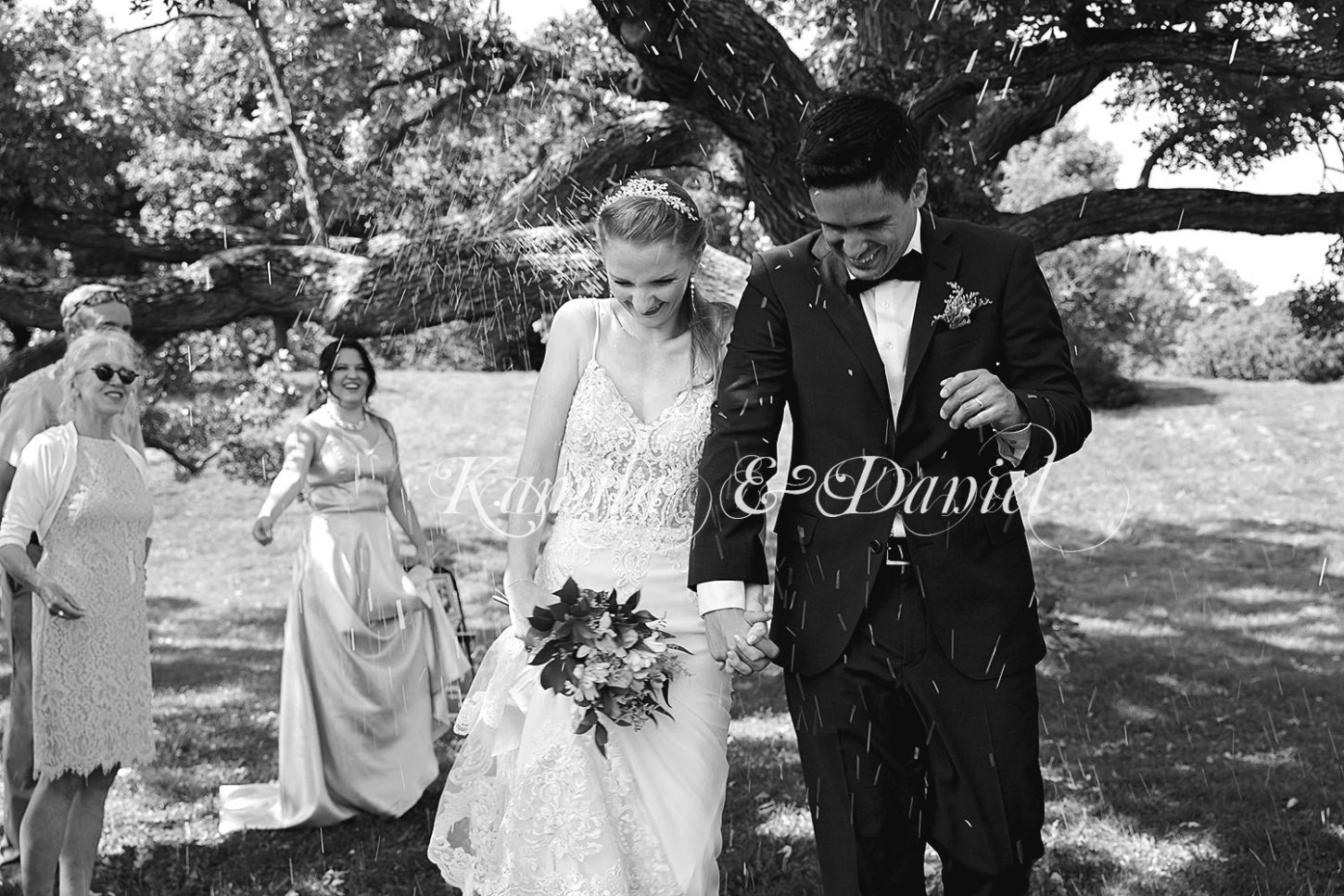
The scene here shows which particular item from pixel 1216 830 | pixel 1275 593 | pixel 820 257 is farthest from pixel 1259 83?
pixel 1275 593

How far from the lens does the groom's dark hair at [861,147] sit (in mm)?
2936

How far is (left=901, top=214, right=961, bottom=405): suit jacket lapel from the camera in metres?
3.09

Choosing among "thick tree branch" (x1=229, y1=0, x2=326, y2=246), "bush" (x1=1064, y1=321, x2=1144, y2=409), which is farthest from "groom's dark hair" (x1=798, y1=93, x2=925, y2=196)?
"bush" (x1=1064, y1=321, x2=1144, y2=409)

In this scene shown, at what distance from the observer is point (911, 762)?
323 cm

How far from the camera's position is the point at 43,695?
4.56 metres

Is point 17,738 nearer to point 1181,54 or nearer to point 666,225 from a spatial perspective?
point 666,225

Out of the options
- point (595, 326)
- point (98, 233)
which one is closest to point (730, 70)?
point (595, 326)

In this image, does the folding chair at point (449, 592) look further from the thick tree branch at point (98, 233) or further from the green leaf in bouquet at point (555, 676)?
the green leaf in bouquet at point (555, 676)

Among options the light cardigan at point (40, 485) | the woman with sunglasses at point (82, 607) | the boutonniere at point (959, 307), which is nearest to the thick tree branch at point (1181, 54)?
the boutonniere at point (959, 307)

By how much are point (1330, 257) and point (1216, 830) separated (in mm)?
3478

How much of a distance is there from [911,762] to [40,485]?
3246 mm

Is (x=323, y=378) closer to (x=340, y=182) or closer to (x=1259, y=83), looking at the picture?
(x=340, y=182)

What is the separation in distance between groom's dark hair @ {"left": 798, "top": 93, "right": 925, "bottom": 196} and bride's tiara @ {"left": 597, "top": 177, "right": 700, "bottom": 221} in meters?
0.56

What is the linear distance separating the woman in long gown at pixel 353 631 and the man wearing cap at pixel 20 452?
3.98 feet
